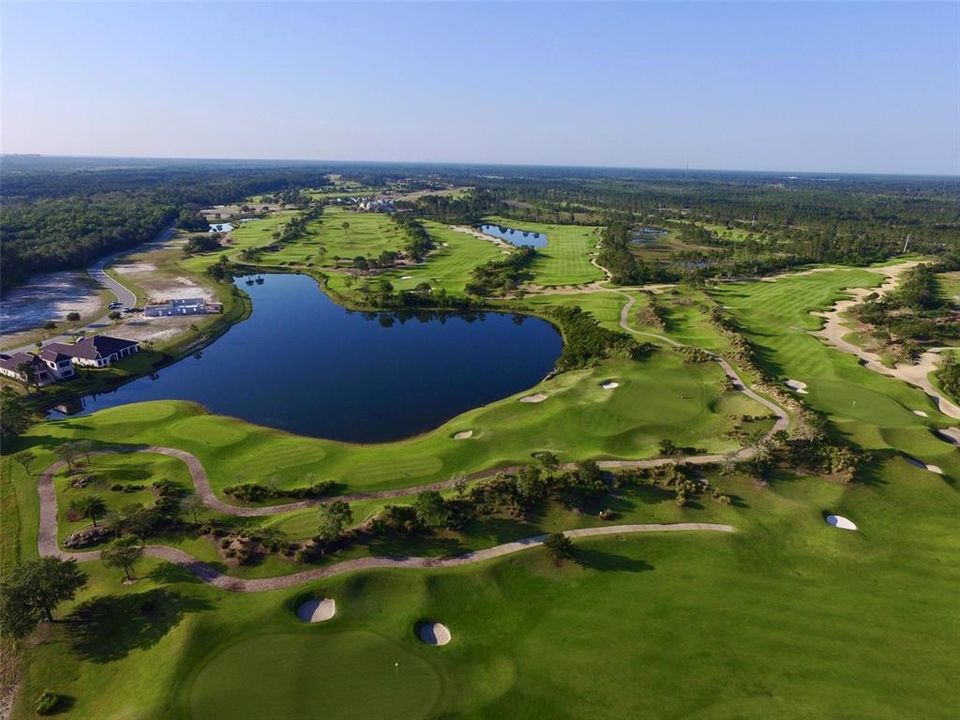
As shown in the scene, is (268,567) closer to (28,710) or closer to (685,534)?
(28,710)

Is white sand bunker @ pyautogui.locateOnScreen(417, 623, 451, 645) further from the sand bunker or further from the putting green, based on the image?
the sand bunker

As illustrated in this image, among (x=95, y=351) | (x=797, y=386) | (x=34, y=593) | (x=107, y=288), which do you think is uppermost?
(x=34, y=593)

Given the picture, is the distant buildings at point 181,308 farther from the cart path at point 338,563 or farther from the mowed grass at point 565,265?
the mowed grass at point 565,265

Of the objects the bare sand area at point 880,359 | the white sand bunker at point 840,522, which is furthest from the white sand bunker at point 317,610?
the bare sand area at point 880,359

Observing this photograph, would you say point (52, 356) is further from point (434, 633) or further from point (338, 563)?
point (434, 633)

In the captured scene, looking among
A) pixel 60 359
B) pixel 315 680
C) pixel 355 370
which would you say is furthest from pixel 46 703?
pixel 60 359

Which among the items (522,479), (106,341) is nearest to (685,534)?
(522,479)
